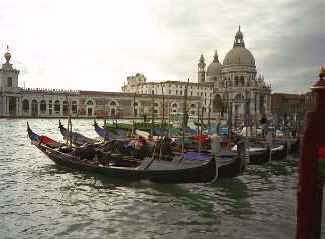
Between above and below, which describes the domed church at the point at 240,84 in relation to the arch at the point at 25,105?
above

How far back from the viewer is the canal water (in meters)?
7.71

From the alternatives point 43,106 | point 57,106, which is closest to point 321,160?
point 43,106

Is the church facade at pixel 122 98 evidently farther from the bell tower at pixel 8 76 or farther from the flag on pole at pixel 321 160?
the flag on pole at pixel 321 160

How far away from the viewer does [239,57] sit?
7600 centimetres

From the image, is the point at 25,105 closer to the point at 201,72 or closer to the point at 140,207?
the point at 201,72

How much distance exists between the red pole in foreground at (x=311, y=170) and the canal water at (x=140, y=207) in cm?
462

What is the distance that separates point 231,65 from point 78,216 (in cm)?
7050

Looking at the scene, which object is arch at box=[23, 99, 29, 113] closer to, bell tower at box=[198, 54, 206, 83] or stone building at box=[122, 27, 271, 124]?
stone building at box=[122, 27, 271, 124]

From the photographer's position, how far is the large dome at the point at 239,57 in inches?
2995

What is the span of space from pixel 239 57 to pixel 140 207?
6946 centimetres

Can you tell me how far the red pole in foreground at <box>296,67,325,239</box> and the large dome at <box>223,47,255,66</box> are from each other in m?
74.7

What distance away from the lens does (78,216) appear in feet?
28.3

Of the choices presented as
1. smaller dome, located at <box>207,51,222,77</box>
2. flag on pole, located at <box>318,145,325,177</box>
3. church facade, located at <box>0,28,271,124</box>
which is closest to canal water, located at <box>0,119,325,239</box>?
flag on pole, located at <box>318,145,325,177</box>

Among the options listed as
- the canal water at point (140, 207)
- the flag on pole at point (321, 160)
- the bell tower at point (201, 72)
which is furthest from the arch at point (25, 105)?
the flag on pole at point (321, 160)
